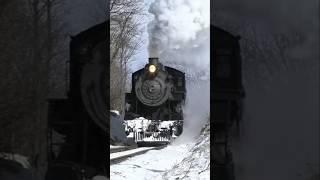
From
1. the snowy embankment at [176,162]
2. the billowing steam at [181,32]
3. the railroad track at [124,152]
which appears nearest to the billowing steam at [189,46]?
the billowing steam at [181,32]

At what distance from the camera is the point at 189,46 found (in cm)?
462

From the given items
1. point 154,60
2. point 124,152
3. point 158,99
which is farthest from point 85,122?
point 154,60

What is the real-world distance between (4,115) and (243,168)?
1841mm

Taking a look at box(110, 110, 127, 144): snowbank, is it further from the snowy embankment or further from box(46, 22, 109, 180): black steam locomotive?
the snowy embankment

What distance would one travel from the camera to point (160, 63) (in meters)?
4.64

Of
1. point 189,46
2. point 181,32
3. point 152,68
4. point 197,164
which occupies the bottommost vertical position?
point 197,164

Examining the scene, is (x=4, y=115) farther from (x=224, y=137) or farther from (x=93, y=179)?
(x=224, y=137)

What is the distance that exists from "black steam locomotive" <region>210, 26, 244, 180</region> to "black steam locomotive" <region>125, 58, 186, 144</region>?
272mm

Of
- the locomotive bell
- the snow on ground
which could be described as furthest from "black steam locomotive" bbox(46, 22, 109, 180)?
the locomotive bell

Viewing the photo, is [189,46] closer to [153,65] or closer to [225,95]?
[153,65]

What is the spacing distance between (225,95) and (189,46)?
46 cm

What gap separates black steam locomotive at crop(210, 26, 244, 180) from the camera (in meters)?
4.51

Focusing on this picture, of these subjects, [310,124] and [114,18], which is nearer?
[310,124]

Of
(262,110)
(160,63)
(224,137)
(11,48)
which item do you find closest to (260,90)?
(262,110)
